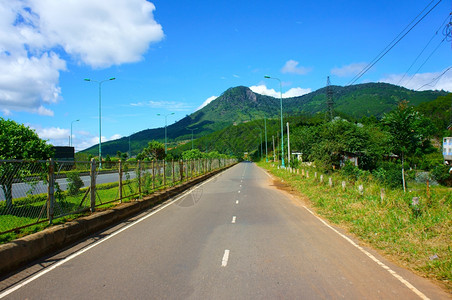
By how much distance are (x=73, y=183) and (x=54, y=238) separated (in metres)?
2.72

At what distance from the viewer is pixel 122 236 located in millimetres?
8898

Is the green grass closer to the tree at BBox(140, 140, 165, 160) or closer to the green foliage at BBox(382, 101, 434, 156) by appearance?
the green foliage at BBox(382, 101, 434, 156)

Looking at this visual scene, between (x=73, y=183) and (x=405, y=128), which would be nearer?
(x=73, y=183)

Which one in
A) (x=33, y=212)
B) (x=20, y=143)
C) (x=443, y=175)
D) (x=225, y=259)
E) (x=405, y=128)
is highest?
(x=405, y=128)

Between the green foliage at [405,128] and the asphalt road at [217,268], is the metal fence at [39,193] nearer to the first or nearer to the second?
the asphalt road at [217,268]

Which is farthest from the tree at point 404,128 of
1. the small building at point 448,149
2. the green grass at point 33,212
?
the small building at point 448,149

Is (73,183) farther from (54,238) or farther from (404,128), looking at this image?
(404,128)

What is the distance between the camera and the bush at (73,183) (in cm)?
991

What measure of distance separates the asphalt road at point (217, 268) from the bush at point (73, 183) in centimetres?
164

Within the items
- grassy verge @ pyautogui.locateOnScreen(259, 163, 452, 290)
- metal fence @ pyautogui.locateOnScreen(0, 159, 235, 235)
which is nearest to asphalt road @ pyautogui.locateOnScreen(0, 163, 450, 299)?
grassy verge @ pyautogui.locateOnScreen(259, 163, 452, 290)

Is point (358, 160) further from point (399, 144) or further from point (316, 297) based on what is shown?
point (316, 297)

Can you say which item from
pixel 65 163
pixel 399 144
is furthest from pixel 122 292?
pixel 399 144

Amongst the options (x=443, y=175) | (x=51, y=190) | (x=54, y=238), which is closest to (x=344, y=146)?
(x=443, y=175)

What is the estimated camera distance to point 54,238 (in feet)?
24.7
